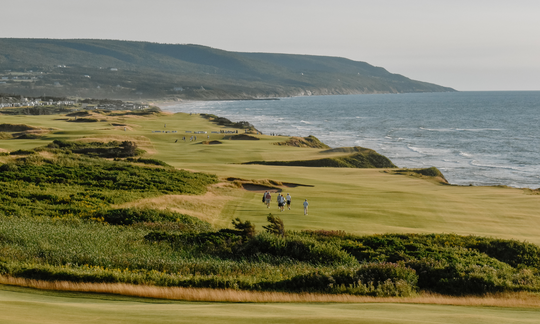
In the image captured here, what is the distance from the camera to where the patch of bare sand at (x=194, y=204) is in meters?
26.3

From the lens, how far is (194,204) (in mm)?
28359

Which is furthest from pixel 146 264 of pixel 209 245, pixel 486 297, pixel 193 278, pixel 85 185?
pixel 85 185

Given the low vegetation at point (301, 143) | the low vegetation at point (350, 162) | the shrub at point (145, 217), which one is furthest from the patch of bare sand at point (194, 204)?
the low vegetation at point (301, 143)

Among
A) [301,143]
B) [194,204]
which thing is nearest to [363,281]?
[194,204]

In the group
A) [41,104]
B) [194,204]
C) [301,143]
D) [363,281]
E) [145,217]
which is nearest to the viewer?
[363,281]

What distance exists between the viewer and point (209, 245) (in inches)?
736

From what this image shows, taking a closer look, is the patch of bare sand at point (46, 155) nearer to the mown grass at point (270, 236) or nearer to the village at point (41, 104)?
the mown grass at point (270, 236)

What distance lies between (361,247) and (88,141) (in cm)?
4433

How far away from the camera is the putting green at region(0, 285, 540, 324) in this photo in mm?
9047

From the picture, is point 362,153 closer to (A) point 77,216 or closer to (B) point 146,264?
(A) point 77,216

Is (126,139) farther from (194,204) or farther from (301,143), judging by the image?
(194,204)

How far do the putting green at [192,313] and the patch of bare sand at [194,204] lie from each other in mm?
13111

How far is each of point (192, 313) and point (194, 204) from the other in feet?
61.5

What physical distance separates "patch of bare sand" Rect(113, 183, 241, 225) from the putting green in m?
13.1
